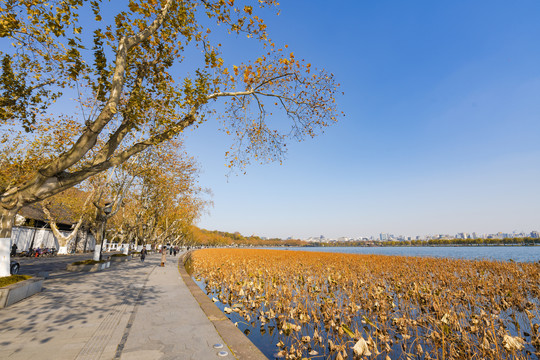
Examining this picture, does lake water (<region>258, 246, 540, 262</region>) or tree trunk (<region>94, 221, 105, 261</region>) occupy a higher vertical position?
tree trunk (<region>94, 221, 105, 261</region>)

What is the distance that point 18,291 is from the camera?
6551 millimetres

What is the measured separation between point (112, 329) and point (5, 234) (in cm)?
483

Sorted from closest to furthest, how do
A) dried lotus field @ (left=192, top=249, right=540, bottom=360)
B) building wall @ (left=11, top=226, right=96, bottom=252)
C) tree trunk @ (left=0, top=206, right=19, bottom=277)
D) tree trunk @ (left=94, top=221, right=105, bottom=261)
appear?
1. dried lotus field @ (left=192, top=249, right=540, bottom=360)
2. tree trunk @ (left=0, top=206, right=19, bottom=277)
3. tree trunk @ (left=94, top=221, right=105, bottom=261)
4. building wall @ (left=11, top=226, right=96, bottom=252)

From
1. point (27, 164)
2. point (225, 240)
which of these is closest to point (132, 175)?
point (27, 164)

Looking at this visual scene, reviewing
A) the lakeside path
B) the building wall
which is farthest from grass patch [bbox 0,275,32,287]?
the building wall

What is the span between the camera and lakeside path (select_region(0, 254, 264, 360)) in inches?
148

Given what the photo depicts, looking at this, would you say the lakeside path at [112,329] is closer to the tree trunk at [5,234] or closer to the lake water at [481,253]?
the tree trunk at [5,234]

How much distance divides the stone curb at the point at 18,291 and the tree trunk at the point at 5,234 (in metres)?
0.62

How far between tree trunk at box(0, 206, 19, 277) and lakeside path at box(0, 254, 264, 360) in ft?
3.86

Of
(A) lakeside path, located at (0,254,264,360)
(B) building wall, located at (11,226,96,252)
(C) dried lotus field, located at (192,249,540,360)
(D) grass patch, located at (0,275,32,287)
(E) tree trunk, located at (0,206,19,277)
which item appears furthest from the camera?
(B) building wall, located at (11,226,96,252)

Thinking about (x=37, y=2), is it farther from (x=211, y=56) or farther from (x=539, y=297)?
(x=539, y=297)

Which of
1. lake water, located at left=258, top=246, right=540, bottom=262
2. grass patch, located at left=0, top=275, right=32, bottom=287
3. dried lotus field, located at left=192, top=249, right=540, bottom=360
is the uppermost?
grass patch, located at left=0, top=275, right=32, bottom=287

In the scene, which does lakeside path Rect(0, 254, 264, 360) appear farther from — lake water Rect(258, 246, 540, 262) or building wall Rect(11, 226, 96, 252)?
building wall Rect(11, 226, 96, 252)

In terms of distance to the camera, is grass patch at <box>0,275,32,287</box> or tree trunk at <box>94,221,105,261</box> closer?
grass patch at <box>0,275,32,287</box>
